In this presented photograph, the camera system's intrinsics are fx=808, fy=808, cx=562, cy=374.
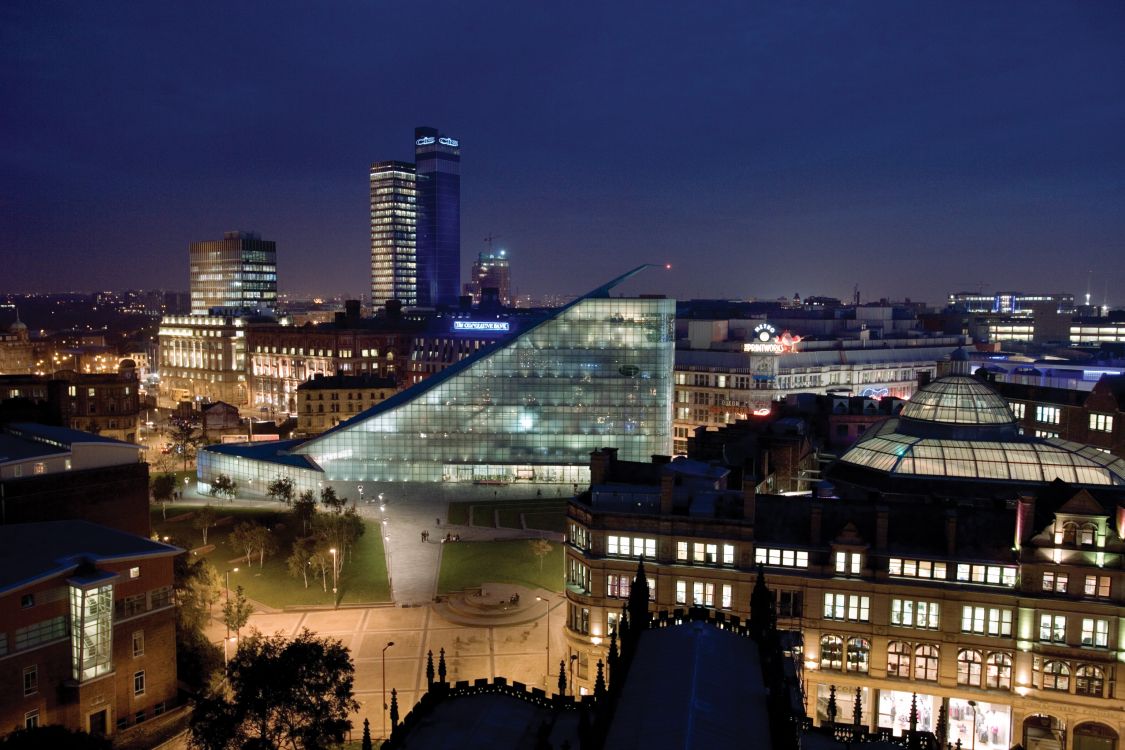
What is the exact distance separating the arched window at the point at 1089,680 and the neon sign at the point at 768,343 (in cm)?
9923

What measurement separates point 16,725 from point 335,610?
25.4 metres

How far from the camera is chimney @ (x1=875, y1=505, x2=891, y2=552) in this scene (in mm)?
52500

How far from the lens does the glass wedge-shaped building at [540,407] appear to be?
11850cm

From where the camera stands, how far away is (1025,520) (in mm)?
50969

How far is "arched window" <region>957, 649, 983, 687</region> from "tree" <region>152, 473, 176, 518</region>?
8521 cm

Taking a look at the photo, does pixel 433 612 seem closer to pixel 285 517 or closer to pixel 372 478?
pixel 285 517

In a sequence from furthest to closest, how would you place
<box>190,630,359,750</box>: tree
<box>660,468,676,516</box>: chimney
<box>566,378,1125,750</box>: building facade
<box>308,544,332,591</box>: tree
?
<box>308,544,332,591</box>: tree < <box>660,468,676,516</box>: chimney < <box>566,378,1125,750</box>: building facade < <box>190,630,359,750</box>: tree

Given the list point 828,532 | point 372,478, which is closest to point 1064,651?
point 828,532

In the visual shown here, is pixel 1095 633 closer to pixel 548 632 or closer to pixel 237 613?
pixel 548 632

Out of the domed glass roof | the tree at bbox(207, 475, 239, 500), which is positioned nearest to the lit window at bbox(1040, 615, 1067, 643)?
the domed glass roof

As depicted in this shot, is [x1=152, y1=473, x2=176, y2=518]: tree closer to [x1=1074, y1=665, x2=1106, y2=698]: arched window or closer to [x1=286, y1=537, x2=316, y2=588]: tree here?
[x1=286, y1=537, x2=316, y2=588]: tree

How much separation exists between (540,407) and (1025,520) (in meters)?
76.1

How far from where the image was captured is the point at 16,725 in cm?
4666

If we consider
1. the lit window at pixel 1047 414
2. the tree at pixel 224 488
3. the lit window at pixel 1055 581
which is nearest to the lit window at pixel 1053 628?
the lit window at pixel 1055 581
